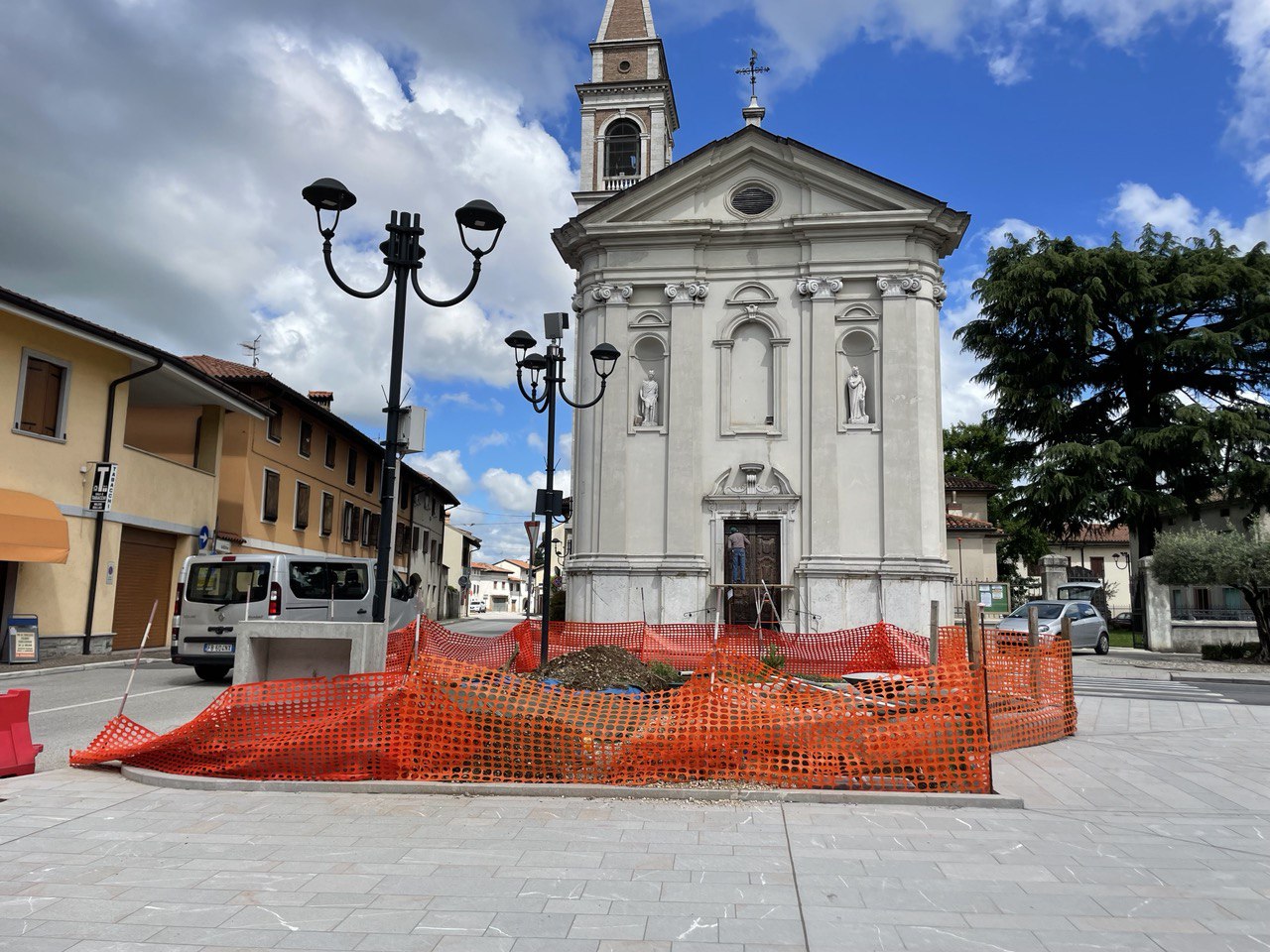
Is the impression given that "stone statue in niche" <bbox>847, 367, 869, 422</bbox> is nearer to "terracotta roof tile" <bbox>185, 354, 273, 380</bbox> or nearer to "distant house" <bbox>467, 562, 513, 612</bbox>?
"terracotta roof tile" <bbox>185, 354, 273, 380</bbox>

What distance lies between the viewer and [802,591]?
A: 75.8ft

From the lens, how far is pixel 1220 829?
6.08m

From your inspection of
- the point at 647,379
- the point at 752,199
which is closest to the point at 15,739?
the point at 647,379

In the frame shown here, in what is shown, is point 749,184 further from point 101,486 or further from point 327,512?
point 327,512

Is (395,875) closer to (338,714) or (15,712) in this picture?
(338,714)

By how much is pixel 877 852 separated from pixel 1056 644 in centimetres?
589

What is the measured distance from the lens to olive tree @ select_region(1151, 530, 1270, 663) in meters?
21.0

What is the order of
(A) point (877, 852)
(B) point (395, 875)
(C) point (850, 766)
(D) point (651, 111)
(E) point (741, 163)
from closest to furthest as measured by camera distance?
1. (B) point (395, 875)
2. (A) point (877, 852)
3. (C) point (850, 766)
4. (E) point (741, 163)
5. (D) point (651, 111)

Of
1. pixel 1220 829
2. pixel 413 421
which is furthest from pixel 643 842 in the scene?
pixel 413 421

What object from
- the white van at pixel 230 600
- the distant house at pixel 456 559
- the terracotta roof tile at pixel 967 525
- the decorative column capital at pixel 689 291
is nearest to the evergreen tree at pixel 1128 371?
the terracotta roof tile at pixel 967 525

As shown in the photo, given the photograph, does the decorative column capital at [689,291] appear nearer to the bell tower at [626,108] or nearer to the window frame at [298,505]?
the bell tower at [626,108]

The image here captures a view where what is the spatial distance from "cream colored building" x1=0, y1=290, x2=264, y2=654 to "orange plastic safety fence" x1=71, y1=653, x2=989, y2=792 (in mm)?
11254

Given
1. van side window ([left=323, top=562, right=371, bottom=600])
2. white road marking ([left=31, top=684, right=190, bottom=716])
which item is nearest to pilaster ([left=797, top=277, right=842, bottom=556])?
van side window ([left=323, top=562, right=371, bottom=600])

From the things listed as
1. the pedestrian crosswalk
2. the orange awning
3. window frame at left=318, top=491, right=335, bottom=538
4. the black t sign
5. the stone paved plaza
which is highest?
window frame at left=318, top=491, right=335, bottom=538
